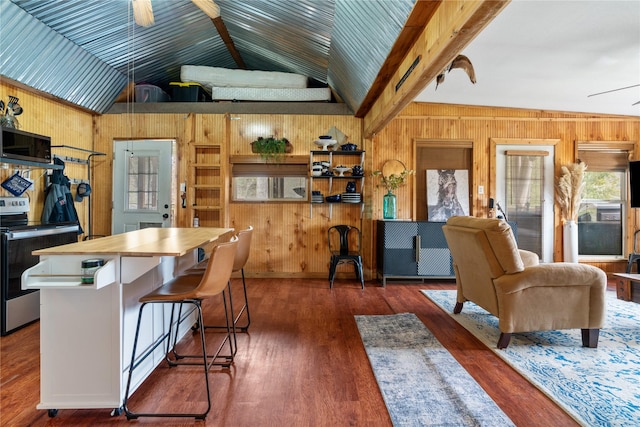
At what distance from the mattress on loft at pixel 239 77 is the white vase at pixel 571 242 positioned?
4529 millimetres

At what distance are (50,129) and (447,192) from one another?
5448mm

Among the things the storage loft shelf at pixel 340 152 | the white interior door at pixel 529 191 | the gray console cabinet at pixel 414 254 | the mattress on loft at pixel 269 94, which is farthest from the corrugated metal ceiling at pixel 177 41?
the white interior door at pixel 529 191

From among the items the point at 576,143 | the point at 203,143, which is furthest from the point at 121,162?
the point at 576,143

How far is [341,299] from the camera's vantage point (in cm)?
412

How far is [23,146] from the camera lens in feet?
11.4

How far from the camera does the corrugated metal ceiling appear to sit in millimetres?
3209

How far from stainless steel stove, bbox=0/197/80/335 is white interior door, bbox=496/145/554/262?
5.75 metres

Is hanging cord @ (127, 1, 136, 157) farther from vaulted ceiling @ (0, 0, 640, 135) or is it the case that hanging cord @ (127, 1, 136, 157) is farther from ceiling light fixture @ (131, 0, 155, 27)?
ceiling light fixture @ (131, 0, 155, 27)

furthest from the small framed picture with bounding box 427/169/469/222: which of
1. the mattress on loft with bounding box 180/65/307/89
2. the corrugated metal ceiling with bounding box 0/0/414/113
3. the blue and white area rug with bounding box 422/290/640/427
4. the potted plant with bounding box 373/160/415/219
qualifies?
the mattress on loft with bounding box 180/65/307/89

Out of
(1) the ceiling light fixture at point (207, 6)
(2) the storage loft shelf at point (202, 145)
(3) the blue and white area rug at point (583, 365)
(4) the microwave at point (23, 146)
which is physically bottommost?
(3) the blue and white area rug at point (583, 365)

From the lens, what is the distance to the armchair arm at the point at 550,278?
256 centimetres

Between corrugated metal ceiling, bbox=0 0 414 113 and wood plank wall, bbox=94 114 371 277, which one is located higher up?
corrugated metal ceiling, bbox=0 0 414 113

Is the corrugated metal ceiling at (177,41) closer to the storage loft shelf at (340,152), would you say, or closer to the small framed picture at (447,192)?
the storage loft shelf at (340,152)

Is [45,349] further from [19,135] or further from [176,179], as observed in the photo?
[176,179]
